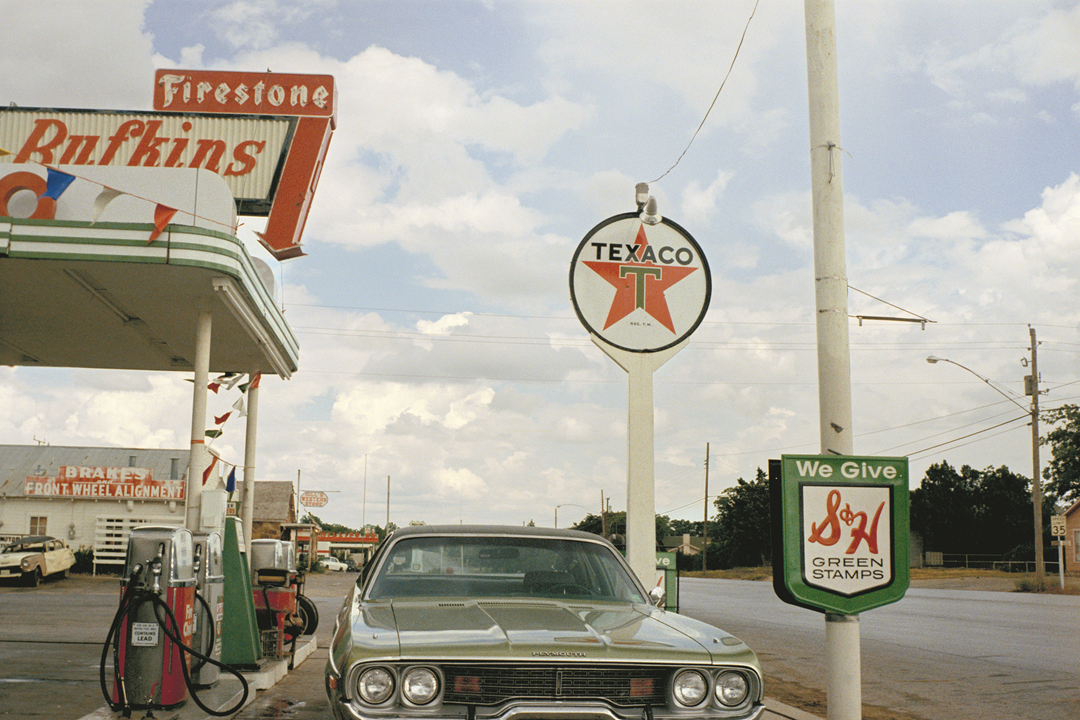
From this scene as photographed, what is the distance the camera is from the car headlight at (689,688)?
4.05 metres

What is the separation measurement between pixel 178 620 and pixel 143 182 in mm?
5041

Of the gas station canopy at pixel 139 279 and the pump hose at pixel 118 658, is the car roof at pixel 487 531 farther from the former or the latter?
the gas station canopy at pixel 139 279

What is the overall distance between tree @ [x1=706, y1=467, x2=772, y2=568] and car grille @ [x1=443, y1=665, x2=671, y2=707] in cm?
7107

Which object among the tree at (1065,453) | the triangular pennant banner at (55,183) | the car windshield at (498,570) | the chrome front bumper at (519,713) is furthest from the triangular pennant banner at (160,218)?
the tree at (1065,453)

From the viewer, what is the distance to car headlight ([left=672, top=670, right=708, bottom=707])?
13.3 ft

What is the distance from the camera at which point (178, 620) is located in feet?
23.2

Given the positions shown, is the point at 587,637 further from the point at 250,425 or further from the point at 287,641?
the point at 250,425

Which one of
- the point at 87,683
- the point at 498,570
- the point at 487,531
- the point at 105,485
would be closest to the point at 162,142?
the point at 87,683

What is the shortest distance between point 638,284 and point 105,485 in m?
36.5

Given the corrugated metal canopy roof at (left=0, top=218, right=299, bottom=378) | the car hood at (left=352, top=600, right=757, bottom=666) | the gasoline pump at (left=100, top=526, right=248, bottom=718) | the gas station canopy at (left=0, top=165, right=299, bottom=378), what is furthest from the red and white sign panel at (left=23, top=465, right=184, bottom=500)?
the car hood at (left=352, top=600, right=757, bottom=666)

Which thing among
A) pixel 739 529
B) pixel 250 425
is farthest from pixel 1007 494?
pixel 250 425

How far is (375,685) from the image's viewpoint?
154 inches

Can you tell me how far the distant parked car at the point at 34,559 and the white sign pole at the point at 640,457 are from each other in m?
28.2

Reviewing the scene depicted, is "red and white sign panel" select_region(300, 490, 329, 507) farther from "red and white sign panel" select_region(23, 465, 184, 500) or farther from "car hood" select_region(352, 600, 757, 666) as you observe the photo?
"car hood" select_region(352, 600, 757, 666)
